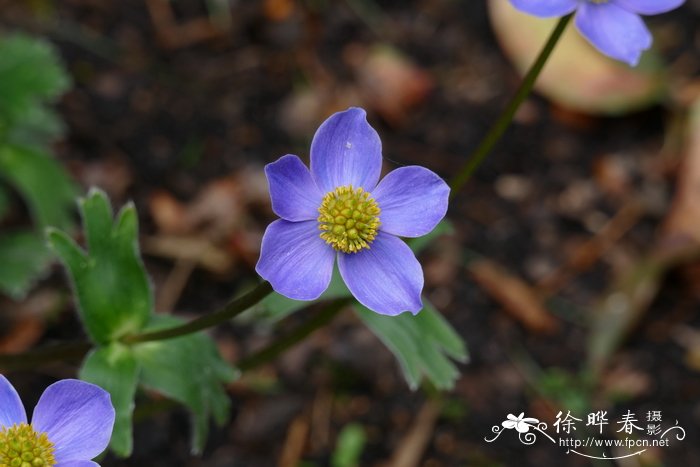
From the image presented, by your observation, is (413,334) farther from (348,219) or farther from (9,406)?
(9,406)

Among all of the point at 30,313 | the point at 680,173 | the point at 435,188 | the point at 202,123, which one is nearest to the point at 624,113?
the point at 680,173

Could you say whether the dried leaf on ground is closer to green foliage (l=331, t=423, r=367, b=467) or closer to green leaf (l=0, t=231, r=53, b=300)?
green foliage (l=331, t=423, r=367, b=467)

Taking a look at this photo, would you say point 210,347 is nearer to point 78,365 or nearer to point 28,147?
point 78,365

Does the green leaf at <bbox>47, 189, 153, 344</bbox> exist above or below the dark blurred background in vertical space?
above

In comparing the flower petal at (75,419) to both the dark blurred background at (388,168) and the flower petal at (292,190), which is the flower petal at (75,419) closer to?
the flower petal at (292,190)

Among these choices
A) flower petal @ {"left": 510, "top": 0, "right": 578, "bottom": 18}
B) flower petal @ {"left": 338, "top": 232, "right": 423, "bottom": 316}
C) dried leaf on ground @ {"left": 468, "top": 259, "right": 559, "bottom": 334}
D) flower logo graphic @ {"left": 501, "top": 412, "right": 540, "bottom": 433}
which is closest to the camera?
flower petal @ {"left": 338, "top": 232, "right": 423, "bottom": 316}

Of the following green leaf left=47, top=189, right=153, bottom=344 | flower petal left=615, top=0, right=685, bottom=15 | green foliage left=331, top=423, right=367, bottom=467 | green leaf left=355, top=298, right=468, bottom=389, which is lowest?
green foliage left=331, top=423, right=367, bottom=467

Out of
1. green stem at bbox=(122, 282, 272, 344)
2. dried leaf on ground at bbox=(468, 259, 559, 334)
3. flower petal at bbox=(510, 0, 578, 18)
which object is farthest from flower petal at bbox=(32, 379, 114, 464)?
dried leaf on ground at bbox=(468, 259, 559, 334)
